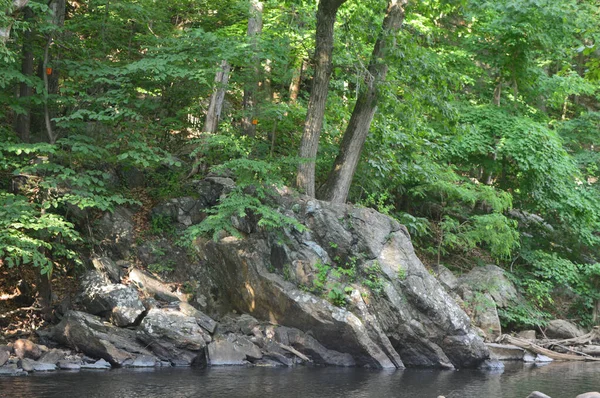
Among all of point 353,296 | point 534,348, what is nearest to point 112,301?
point 353,296

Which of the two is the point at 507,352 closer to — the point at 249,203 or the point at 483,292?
the point at 483,292

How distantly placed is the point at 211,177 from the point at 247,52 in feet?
10.8

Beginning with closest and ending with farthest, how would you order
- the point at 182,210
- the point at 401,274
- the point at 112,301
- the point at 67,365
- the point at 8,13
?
1. the point at 8,13
2. the point at 67,365
3. the point at 112,301
4. the point at 401,274
5. the point at 182,210

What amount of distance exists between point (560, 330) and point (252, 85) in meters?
10.3

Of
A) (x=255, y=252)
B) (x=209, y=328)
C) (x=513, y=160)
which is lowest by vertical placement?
(x=209, y=328)

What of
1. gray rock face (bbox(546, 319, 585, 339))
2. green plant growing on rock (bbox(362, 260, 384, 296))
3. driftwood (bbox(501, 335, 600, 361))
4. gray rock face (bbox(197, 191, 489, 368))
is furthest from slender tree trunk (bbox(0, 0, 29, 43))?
gray rock face (bbox(546, 319, 585, 339))

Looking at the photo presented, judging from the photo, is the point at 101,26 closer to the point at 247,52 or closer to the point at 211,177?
the point at 247,52

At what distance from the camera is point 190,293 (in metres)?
13.0

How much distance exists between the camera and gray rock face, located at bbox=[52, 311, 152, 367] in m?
10.3

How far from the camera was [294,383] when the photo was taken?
9672 mm

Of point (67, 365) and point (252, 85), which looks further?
point (252, 85)

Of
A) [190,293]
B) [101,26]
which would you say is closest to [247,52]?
[101,26]

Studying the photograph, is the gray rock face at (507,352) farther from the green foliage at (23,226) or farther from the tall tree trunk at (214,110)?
the green foliage at (23,226)

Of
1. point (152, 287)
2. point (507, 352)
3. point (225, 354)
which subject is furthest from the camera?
point (507, 352)
